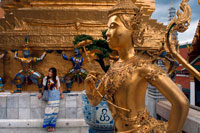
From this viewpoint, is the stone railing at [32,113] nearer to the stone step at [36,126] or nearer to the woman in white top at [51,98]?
the stone step at [36,126]

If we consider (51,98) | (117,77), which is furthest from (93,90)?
(51,98)

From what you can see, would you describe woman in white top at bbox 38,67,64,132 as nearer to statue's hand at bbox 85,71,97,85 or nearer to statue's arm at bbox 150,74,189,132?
statue's hand at bbox 85,71,97,85

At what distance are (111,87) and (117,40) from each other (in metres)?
0.43

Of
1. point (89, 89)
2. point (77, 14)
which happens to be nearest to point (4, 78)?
point (77, 14)

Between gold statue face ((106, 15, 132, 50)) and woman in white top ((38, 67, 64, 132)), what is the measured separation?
8.44 feet

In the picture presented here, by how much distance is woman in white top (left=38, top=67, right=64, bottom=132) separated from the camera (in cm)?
405

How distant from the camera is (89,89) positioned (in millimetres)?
2012

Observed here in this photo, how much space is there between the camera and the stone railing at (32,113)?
421 cm

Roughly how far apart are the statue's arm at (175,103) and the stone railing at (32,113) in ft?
9.74

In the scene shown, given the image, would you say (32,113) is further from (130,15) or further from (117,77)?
(130,15)

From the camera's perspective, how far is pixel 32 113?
441 cm

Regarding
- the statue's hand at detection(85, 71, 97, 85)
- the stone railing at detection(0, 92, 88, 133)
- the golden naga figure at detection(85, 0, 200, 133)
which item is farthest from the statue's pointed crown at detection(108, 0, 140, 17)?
the stone railing at detection(0, 92, 88, 133)

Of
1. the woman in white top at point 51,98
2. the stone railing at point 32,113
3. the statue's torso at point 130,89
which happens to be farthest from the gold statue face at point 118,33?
the stone railing at point 32,113

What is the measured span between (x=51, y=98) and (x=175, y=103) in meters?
3.07
